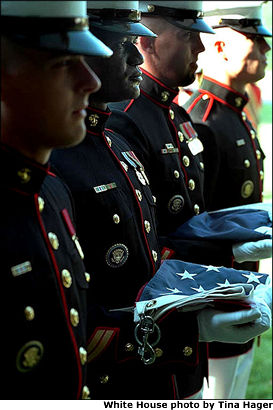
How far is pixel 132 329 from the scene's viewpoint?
8.57 feet

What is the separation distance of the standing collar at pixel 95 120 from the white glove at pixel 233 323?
731mm

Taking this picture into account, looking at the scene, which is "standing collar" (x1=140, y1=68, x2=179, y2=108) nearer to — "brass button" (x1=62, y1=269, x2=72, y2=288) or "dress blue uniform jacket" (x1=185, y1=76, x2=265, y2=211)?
"dress blue uniform jacket" (x1=185, y1=76, x2=265, y2=211)

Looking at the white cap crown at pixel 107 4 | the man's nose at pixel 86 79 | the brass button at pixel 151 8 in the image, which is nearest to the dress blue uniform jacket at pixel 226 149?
the brass button at pixel 151 8

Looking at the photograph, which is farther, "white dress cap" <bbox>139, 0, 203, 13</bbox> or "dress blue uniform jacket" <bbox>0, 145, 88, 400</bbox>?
"white dress cap" <bbox>139, 0, 203, 13</bbox>

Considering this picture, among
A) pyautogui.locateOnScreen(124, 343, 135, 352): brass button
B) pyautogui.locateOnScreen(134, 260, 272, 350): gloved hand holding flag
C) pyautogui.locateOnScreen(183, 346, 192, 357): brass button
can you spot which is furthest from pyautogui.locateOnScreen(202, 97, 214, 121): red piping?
pyautogui.locateOnScreen(124, 343, 135, 352): brass button

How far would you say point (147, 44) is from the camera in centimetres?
346

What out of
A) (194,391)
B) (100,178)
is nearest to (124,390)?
(194,391)

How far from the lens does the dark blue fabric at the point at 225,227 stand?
3295 millimetres

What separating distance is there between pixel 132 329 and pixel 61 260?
0.69 meters

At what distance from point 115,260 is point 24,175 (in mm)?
793

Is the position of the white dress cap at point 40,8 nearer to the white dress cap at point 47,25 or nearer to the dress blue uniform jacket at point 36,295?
the white dress cap at point 47,25

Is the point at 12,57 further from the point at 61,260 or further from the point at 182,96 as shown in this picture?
the point at 182,96

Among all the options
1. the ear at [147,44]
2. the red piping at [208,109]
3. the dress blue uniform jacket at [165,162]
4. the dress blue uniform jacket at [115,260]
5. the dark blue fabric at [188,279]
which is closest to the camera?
the dress blue uniform jacket at [115,260]

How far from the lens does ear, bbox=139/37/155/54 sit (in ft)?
11.3
